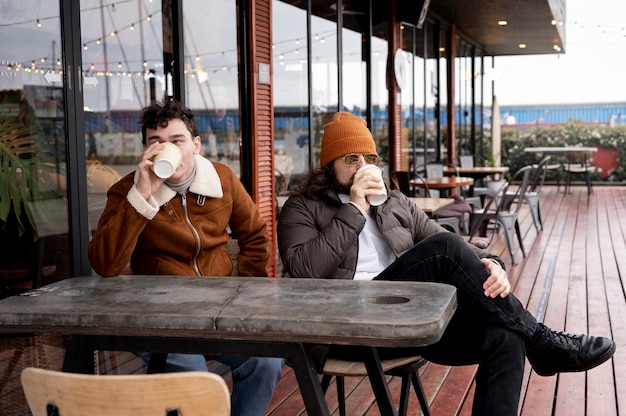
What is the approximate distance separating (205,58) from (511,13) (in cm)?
726

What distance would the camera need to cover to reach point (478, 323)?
7.60 ft

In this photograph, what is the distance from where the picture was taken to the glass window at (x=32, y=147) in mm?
2824

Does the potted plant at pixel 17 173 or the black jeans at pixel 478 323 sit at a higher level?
the potted plant at pixel 17 173

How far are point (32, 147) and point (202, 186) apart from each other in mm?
829

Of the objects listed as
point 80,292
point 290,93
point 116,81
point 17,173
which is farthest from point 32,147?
point 290,93

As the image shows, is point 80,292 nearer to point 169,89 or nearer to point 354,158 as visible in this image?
point 354,158

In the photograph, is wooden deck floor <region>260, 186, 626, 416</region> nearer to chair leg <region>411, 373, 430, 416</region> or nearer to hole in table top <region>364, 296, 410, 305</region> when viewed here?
chair leg <region>411, 373, 430, 416</region>

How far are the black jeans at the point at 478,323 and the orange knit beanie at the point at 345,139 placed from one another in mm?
495

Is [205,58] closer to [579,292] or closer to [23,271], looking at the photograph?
[23,271]

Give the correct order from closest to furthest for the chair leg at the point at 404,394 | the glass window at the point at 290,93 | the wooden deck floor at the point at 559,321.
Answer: the chair leg at the point at 404,394 < the wooden deck floor at the point at 559,321 < the glass window at the point at 290,93

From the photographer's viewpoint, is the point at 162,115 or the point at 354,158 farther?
the point at 354,158

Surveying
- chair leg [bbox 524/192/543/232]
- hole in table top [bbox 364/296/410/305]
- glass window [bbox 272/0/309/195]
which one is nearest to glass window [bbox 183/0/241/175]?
glass window [bbox 272/0/309/195]

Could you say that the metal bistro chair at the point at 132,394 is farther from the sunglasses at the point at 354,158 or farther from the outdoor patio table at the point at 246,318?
the sunglasses at the point at 354,158

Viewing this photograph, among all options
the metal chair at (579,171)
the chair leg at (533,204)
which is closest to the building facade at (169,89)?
the chair leg at (533,204)
